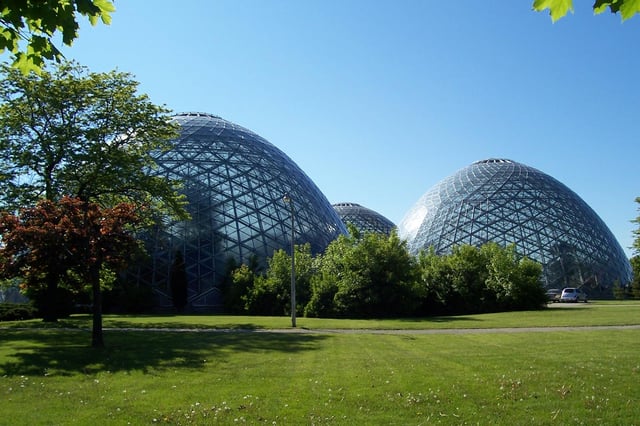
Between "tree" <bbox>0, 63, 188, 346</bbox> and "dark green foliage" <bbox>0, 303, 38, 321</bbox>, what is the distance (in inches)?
418

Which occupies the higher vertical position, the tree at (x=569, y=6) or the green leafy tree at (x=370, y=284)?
the tree at (x=569, y=6)

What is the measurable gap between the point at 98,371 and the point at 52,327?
14933 millimetres

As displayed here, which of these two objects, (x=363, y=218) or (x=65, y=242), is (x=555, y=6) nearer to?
(x=65, y=242)

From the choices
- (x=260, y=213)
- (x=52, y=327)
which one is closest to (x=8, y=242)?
(x=52, y=327)

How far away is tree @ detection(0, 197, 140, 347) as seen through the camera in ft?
54.9

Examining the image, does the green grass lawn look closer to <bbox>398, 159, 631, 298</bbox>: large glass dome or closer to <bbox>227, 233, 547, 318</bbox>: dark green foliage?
<bbox>227, 233, 547, 318</bbox>: dark green foliage

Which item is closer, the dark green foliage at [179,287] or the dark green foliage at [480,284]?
the dark green foliage at [480,284]

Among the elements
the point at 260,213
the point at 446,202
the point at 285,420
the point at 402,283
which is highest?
the point at 446,202

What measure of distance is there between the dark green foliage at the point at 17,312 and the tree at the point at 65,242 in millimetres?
18202

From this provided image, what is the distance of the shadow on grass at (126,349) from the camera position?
518 inches

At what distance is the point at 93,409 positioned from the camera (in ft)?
28.3

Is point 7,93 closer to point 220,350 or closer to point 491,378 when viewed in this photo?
point 220,350

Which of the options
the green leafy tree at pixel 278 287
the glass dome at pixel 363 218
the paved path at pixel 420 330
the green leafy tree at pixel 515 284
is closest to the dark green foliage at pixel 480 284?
the green leafy tree at pixel 515 284

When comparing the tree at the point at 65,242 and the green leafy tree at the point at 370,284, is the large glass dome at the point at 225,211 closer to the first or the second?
the green leafy tree at the point at 370,284
